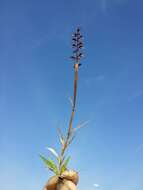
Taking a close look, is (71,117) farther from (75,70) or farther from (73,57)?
(73,57)

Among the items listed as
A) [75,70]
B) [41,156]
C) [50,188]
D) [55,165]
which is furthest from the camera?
[41,156]

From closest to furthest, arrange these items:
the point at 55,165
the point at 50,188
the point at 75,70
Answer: the point at 50,188 → the point at 75,70 → the point at 55,165

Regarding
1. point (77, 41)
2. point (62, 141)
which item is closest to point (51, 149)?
point (62, 141)

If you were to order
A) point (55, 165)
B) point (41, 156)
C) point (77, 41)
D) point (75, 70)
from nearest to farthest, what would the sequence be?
point (75, 70)
point (55, 165)
point (41, 156)
point (77, 41)

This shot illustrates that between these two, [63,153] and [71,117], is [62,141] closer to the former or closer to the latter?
[63,153]

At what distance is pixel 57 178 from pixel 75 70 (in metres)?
0.93

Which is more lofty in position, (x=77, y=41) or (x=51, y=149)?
(x=77, y=41)

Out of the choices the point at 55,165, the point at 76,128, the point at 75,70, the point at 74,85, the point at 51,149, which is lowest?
the point at 55,165

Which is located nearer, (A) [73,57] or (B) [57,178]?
(B) [57,178]

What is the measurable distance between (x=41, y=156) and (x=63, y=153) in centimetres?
27

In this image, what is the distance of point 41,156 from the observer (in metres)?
2.26

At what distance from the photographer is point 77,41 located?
8.33 feet

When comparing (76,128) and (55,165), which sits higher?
(76,128)

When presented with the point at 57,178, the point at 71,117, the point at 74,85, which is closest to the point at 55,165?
the point at 57,178
